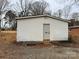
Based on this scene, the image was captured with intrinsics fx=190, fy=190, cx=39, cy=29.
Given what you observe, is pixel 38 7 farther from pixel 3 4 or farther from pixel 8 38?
pixel 8 38

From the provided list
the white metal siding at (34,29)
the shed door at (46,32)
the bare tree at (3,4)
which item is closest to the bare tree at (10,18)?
the bare tree at (3,4)

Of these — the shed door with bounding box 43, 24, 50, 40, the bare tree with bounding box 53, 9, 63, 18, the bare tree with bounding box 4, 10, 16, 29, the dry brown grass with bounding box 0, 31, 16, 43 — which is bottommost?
the dry brown grass with bounding box 0, 31, 16, 43

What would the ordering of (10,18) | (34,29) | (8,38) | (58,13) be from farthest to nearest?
(58,13), (10,18), (8,38), (34,29)

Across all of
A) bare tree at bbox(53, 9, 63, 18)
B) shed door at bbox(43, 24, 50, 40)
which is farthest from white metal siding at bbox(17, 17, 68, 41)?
bare tree at bbox(53, 9, 63, 18)

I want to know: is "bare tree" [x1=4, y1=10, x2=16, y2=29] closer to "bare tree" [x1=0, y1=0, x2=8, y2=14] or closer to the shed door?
"bare tree" [x1=0, y1=0, x2=8, y2=14]

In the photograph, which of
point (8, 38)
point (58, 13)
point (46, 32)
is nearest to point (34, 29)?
point (46, 32)

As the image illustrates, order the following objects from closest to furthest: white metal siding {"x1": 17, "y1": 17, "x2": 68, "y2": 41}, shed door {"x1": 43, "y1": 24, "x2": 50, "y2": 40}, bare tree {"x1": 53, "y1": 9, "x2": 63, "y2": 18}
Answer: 1. white metal siding {"x1": 17, "y1": 17, "x2": 68, "y2": 41}
2. shed door {"x1": 43, "y1": 24, "x2": 50, "y2": 40}
3. bare tree {"x1": 53, "y1": 9, "x2": 63, "y2": 18}

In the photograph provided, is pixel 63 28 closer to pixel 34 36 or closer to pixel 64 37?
pixel 64 37

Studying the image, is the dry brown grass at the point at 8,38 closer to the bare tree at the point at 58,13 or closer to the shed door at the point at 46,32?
the shed door at the point at 46,32

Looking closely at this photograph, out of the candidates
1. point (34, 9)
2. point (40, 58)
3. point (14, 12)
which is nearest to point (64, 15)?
point (34, 9)

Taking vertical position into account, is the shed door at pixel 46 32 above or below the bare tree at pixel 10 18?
below

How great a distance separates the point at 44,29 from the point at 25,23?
7.58 feet

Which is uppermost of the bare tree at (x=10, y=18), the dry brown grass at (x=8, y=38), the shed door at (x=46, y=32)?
the bare tree at (x=10, y=18)

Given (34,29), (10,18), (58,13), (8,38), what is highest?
(58,13)
